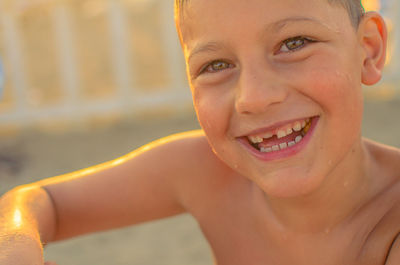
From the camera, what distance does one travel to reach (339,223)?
5.00 feet

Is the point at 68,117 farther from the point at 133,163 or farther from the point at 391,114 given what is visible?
the point at 133,163

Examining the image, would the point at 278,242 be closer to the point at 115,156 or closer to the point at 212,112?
the point at 212,112

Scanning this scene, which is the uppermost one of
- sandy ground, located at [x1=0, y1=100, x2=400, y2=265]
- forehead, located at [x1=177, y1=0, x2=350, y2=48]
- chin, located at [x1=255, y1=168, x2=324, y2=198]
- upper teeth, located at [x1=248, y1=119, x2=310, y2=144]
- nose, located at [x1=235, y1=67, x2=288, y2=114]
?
forehead, located at [x1=177, y1=0, x2=350, y2=48]

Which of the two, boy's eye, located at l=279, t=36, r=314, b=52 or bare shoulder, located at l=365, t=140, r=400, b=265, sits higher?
boy's eye, located at l=279, t=36, r=314, b=52

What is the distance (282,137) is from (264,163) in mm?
83

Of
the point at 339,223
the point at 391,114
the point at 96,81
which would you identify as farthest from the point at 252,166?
the point at 96,81

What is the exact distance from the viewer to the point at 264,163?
1.40m

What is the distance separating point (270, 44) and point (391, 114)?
13.3ft

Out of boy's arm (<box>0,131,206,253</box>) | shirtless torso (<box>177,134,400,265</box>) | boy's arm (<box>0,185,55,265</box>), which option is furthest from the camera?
boy's arm (<box>0,131,206,253</box>)

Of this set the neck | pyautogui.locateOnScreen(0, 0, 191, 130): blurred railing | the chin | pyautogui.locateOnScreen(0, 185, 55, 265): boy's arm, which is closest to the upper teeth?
the chin

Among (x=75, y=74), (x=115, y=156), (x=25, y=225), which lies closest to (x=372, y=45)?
(x=25, y=225)

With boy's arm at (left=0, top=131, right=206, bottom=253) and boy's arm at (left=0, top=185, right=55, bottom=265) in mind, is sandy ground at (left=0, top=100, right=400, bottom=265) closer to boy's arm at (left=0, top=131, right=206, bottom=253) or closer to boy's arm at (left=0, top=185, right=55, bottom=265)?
boy's arm at (left=0, top=131, right=206, bottom=253)

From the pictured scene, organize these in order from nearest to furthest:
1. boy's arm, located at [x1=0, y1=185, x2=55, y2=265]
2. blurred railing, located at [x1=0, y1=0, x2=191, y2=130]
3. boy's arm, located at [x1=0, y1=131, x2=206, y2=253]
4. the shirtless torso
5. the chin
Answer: boy's arm, located at [x1=0, y1=185, x2=55, y2=265] < the chin < the shirtless torso < boy's arm, located at [x1=0, y1=131, x2=206, y2=253] < blurred railing, located at [x1=0, y1=0, x2=191, y2=130]

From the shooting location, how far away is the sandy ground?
318 cm
